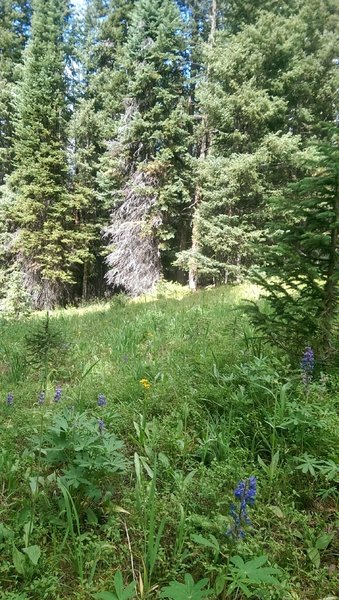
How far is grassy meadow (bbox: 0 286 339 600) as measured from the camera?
143 cm

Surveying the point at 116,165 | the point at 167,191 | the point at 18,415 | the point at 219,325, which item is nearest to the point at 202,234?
the point at 167,191

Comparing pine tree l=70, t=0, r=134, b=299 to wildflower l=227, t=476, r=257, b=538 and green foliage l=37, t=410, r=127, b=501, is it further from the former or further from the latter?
wildflower l=227, t=476, r=257, b=538

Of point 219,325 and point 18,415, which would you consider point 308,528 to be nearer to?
point 18,415

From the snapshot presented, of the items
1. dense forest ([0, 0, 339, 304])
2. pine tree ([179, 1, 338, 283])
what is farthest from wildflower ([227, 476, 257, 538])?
pine tree ([179, 1, 338, 283])

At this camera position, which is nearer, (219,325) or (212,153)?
(219,325)

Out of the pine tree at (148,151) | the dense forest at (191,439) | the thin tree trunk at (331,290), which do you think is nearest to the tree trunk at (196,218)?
the pine tree at (148,151)

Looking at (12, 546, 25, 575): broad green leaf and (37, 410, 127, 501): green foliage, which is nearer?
(12, 546, 25, 575): broad green leaf

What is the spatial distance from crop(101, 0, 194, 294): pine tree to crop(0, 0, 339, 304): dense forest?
0.21 feet

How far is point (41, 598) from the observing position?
138cm

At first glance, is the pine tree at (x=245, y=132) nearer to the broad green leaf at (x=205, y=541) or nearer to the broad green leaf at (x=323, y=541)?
the broad green leaf at (x=323, y=541)

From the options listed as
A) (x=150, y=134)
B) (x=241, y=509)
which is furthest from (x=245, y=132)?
(x=241, y=509)

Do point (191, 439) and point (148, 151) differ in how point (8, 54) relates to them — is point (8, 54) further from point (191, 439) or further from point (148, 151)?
point (191, 439)

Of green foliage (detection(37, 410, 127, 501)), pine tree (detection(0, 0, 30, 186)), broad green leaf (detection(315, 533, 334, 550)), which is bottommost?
broad green leaf (detection(315, 533, 334, 550))

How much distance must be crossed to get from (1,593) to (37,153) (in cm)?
1802
